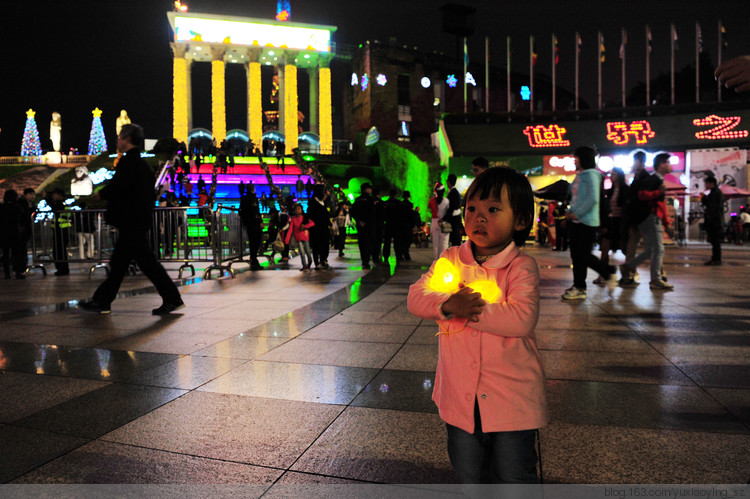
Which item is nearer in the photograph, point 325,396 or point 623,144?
point 325,396

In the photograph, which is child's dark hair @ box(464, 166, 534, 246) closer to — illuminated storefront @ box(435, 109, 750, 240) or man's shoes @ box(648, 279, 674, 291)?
man's shoes @ box(648, 279, 674, 291)

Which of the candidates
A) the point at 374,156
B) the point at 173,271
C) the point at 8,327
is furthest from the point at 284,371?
the point at 374,156

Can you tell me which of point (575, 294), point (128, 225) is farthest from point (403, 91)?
point (128, 225)

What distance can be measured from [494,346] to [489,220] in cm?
41

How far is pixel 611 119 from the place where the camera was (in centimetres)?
2566

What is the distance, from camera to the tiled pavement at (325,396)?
7.30 ft

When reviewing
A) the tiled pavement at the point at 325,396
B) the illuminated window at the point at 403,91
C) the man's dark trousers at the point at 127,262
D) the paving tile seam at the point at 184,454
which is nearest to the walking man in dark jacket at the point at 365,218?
the tiled pavement at the point at 325,396

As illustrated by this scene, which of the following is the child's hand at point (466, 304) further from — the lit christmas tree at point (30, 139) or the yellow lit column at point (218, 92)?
the lit christmas tree at point (30, 139)

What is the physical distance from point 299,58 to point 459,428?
5864 centimetres

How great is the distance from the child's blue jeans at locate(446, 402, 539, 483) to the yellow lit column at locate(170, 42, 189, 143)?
54.6m

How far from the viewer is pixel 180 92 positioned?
5219cm

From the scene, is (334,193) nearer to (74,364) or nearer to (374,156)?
(374,156)

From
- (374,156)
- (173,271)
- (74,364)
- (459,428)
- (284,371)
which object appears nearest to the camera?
(459,428)

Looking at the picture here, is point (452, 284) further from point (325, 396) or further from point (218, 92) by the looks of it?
point (218, 92)
